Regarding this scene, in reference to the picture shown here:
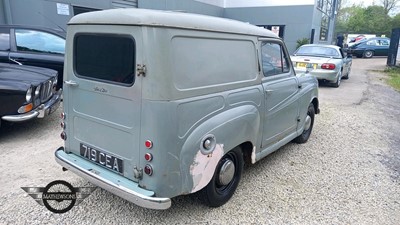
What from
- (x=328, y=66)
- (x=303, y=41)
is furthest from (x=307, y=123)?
(x=303, y=41)

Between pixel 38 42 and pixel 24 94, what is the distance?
2.52 meters

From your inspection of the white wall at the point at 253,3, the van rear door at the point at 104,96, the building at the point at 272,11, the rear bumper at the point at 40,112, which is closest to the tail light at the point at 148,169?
the van rear door at the point at 104,96

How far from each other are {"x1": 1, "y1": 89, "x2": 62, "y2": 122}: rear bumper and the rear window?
6.58 feet

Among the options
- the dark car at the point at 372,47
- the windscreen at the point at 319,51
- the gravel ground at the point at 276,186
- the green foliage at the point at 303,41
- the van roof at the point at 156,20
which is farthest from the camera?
the dark car at the point at 372,47

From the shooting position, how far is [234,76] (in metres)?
3.00

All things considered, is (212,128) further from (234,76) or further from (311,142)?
(311,142)

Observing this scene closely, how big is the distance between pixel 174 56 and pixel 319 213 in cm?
213

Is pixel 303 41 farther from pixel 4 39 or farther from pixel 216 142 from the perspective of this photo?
pixel 216 142

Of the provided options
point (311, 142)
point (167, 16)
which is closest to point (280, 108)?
point (311, 142)

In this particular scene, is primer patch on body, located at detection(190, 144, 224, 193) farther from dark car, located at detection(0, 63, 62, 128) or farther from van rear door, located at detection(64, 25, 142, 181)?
dark car, located at detection(0, 63, 62, 128)

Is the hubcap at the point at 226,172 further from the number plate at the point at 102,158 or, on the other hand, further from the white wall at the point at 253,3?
the white wall at the point at 253,3

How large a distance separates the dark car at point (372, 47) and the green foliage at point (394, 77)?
8779 mm

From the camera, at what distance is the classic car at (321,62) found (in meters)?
9.59

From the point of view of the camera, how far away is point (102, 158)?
2.80 meters
